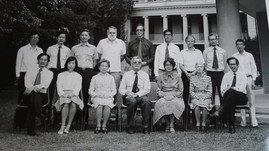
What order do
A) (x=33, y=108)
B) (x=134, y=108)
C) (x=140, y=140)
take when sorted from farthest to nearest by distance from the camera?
1. (x=134, y=108)
2. (x=33, y=108)
3. (x=140, y=140)

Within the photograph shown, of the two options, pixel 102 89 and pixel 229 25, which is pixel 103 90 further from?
pixel 229 25

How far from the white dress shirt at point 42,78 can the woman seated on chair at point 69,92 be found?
237mm

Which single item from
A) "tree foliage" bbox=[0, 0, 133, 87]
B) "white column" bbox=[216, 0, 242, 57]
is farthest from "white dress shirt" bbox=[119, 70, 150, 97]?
"tree foliage" bbox=[0, 0, 133, 87]

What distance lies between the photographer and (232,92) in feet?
19.2

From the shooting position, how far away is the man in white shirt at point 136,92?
234 inches

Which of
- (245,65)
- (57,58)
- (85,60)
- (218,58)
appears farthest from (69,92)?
(245,65)

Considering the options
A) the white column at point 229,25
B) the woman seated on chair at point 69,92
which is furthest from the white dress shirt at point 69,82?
the white column at point 229,25

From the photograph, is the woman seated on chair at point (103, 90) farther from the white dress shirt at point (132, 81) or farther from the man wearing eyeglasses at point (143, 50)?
the man wearing eyeglasses at point (143, 50)

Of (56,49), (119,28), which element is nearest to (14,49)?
(56,49)

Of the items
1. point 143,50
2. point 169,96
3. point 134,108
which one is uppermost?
point 143,50

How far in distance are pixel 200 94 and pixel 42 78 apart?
3330 mm

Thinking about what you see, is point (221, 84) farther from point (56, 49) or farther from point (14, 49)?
point (14, 49)

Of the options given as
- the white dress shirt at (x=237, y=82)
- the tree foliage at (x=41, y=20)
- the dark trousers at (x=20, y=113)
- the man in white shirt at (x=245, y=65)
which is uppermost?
the tree foliage at (x=41, y=20)

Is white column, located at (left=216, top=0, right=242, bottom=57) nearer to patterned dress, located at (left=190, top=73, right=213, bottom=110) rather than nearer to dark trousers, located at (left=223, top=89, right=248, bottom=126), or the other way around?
patterned dress, located at (left=190, top=73, right=213, bottom=110)
